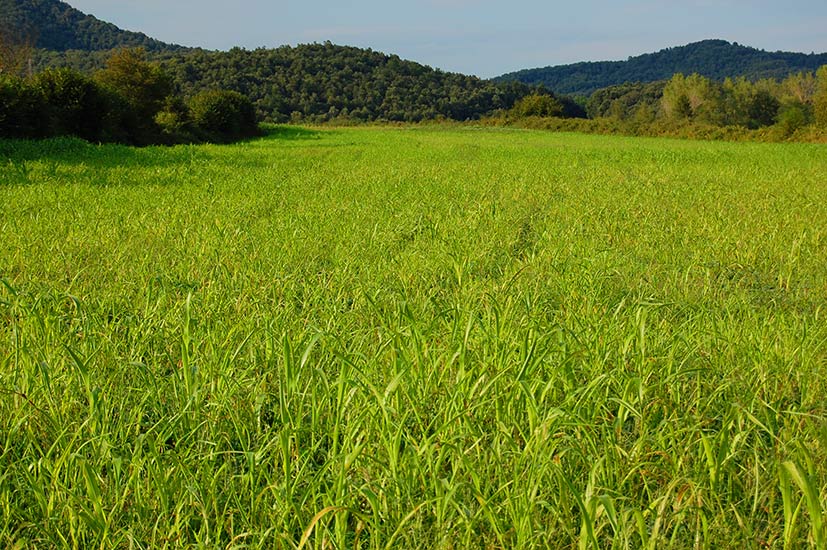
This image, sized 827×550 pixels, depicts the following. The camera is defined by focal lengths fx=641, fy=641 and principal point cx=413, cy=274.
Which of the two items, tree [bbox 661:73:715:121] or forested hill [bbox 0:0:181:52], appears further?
forested hill [bbox 0:0:181:52]

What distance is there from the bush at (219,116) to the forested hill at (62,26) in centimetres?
6244

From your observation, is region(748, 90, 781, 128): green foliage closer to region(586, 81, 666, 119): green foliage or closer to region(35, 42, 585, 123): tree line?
region(35, 42, 585, 123): tree line

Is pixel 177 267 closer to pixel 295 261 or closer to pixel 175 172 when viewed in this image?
pixel 295 261

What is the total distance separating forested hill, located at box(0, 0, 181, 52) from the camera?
89000 mm

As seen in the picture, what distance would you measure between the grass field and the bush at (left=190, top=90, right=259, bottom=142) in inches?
901

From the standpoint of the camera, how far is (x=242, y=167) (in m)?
13.6

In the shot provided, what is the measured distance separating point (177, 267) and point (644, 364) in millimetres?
3425

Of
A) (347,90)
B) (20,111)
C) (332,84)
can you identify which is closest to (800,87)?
(347,90)

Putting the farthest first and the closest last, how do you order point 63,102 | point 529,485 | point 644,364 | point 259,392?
1. point 63,102
2. point 644,364
3. point 259,392
4. point 529,485

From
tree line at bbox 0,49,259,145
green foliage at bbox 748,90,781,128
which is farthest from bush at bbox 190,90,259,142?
green foliage at bbox 748,90,781,128

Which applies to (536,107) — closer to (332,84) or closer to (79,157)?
(332,84)

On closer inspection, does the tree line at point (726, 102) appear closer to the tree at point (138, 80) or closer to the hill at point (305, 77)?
the hill at point (305, 77)

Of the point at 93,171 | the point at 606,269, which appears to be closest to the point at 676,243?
the point at 606,269

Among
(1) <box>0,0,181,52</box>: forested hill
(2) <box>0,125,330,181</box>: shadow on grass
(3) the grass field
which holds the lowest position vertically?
(3) the grass field
